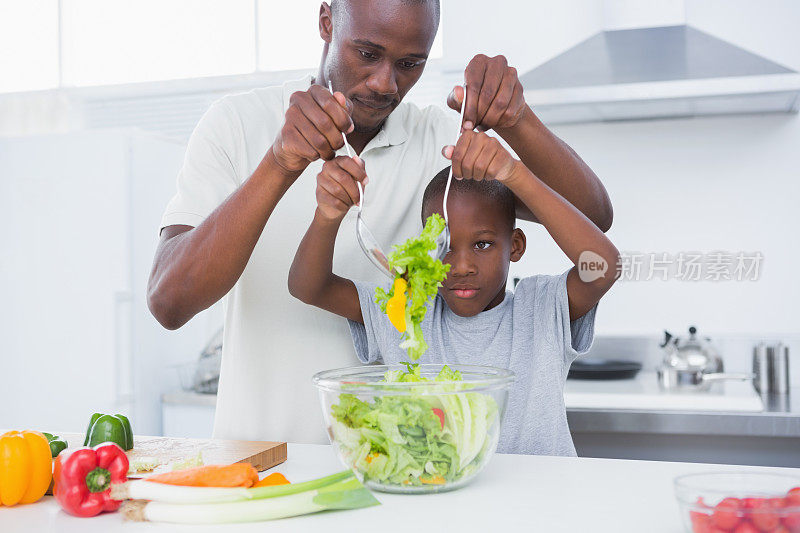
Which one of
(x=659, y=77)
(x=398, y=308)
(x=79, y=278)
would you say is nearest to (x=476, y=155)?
(x=398, y=308)

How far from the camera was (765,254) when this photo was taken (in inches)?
114

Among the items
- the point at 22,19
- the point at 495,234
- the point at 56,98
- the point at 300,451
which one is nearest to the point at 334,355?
the point at 300,451

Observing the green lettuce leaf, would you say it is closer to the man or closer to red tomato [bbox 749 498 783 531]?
the man

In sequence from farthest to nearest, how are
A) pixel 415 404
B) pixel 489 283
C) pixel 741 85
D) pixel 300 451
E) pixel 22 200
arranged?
pixel 22 200, pixel 741 85, pixel 489 283, pixel 300 451, pixel 415 404

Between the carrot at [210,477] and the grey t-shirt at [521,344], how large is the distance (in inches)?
20.2

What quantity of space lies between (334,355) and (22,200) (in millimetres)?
2380

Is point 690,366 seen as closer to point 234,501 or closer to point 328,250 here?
point 328,250

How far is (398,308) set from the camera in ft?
3.36

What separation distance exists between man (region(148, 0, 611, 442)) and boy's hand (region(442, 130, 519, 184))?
0.23 feet

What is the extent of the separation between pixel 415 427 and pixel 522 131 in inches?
24.0

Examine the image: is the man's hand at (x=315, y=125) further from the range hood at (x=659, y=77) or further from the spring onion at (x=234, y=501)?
the range hood at (x=659, y=77)

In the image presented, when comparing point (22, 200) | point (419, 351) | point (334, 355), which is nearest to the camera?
point (419, 351)

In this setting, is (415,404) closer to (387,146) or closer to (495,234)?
(495,234)

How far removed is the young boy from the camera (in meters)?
1.30
